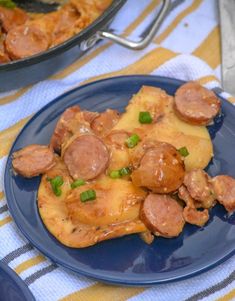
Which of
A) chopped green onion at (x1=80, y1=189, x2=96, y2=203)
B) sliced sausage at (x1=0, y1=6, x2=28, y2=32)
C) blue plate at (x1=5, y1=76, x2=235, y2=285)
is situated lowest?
blue plate at (x1=5, y1=76, x2=235, y2=285)

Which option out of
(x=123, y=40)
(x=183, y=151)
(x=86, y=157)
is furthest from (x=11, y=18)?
(x=183, y=151)


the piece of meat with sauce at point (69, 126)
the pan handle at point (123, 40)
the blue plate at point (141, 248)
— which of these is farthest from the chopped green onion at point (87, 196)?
the pan handle at point (123, 40)

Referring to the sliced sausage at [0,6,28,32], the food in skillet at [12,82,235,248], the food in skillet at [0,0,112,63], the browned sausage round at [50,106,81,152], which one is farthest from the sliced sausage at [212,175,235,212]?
the sliced sausage at [0,6,28,32]

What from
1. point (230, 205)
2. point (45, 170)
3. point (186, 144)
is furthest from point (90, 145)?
point (230, 205)

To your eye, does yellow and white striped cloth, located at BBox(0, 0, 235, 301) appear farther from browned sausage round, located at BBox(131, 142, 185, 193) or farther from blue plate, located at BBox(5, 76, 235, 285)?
browned sausage round, located at BBox(131, 142, 185, 193)

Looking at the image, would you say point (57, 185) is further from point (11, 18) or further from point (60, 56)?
point (11, 18)

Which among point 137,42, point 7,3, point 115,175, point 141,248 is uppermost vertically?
point 7,3
